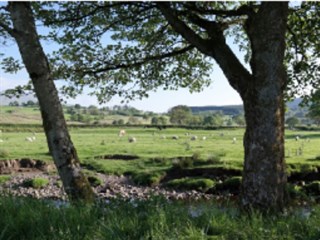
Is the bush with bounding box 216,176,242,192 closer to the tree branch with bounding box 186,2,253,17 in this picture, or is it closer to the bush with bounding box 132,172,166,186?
the bush with bounding box 132,172,166,186

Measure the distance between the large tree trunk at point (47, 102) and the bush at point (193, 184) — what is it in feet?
75.5

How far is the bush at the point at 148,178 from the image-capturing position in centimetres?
3656

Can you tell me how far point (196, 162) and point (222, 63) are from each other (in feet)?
105

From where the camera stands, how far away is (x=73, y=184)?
967 cm

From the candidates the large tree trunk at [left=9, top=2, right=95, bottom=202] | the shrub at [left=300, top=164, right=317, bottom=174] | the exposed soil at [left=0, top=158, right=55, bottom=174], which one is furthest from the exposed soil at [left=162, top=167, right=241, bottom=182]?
the large tree trunk at [left=9, top=2, right=95, bottom=202]

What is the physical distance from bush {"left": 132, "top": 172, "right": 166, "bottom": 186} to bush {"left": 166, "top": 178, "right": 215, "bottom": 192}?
7.43 feet

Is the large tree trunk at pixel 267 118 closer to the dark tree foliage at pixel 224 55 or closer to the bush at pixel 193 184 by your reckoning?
the dark tree foliage at pixel 224 55

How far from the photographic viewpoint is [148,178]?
3741 cm

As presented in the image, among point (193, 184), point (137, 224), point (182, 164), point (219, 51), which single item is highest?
point (219, 51)

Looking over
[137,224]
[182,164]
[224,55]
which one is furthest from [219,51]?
[182,164]

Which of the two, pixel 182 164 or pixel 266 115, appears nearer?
pixel 266 115

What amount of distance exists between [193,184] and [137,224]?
90.8 feet

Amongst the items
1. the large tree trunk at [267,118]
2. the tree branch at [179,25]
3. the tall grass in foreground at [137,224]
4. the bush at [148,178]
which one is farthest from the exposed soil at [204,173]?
the tall grass in foreground at [137,224]

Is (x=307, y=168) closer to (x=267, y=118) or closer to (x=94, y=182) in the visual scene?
(x=94, y=182)
